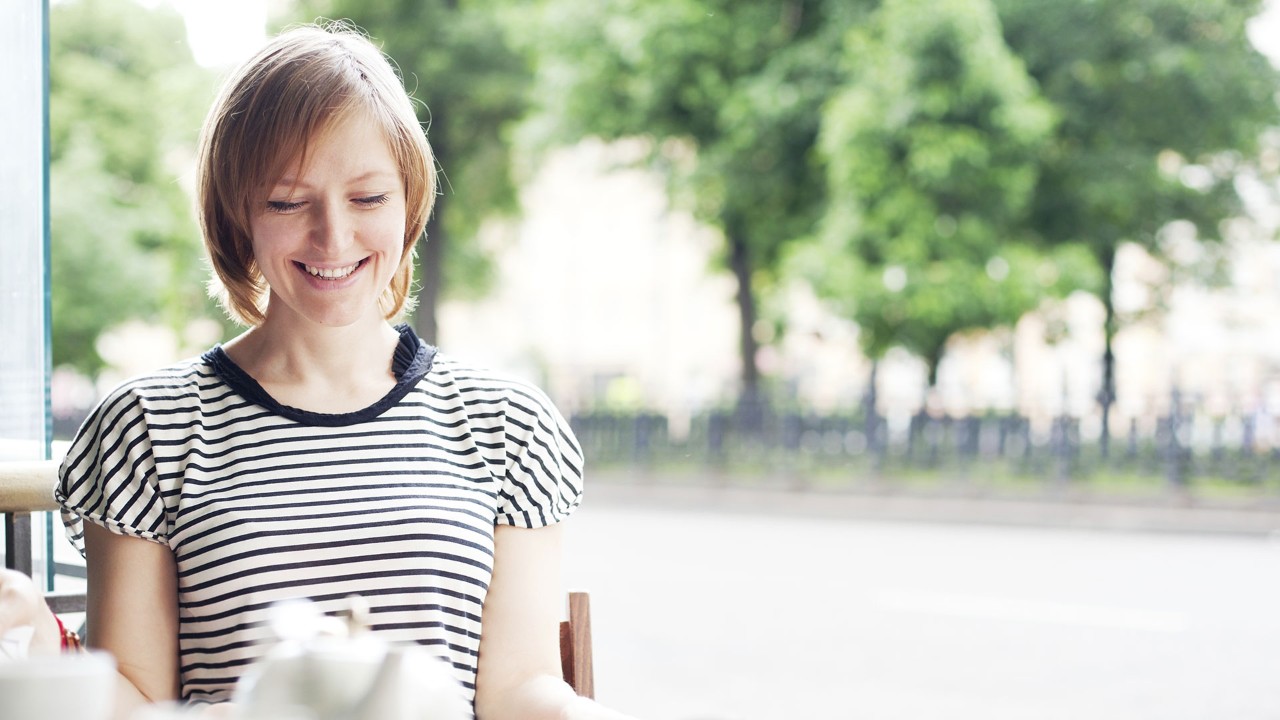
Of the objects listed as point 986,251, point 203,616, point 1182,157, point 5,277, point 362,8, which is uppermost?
point 362,8

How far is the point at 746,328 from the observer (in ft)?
45.7

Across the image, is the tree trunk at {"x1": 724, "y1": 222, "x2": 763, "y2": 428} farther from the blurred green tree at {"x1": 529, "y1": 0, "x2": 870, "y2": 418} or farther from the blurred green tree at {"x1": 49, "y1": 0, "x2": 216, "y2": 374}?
the blurred green tree at {"x1": 49, "y1": 0, "x2": 216, "y2": 374}

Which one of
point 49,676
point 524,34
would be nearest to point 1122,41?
point 524,34

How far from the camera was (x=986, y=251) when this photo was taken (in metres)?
11.5

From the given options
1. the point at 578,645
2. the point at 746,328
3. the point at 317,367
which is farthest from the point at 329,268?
the point at 746,328

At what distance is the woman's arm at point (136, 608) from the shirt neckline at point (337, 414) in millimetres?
183

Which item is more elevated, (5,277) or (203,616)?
(5,277)

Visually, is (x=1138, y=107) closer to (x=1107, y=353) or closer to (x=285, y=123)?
(x=1107, y=353)

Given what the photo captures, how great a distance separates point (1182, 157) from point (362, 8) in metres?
8.37

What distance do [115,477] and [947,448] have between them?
1110 cm

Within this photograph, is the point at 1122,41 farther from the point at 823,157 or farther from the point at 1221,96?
the point at 823,157

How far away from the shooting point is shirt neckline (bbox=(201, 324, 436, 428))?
4.73ft

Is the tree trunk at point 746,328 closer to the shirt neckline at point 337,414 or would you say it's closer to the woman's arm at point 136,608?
the shirt neckline at point 337,414

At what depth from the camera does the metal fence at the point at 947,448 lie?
1093 cm
